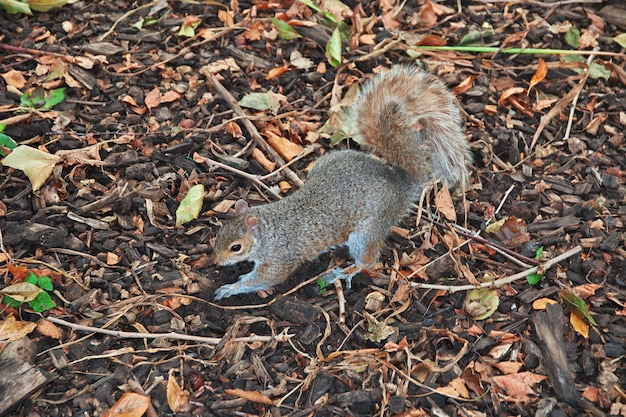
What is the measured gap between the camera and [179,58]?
375cm

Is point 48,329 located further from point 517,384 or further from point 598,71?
point 598,71

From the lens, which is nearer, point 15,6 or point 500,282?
point 500,282

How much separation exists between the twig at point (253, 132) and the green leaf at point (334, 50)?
63 centimetres

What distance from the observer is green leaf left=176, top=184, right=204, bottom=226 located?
3.06 m

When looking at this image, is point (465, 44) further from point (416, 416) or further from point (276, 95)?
point (416, 416)


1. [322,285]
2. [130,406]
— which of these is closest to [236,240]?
[322,285]

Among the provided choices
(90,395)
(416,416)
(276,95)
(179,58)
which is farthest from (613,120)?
(90,395)

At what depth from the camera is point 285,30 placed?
3.85m

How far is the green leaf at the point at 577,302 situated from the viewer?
8.96ft

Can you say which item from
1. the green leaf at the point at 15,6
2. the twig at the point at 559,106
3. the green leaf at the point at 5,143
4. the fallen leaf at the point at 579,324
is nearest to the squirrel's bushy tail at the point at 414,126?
the twig at the point at 559,106

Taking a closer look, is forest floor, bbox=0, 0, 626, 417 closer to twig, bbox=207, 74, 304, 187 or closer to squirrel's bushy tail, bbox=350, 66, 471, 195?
twig, bbox=207, 74, 304, 187

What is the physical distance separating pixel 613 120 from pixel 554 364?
1648 mm

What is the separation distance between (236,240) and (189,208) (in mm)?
339

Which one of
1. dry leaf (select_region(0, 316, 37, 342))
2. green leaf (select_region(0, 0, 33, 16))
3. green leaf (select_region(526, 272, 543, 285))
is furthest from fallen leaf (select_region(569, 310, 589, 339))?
green leaf (select_region(0, 0, 33, 16))
